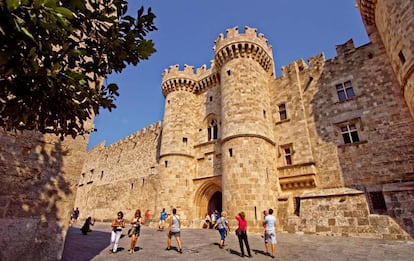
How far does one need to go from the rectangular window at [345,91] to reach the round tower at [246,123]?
13.1ft

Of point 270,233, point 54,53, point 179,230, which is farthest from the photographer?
point 179,230

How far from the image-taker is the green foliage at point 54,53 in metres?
1.74

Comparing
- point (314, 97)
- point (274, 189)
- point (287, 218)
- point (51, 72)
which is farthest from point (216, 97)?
point (51, 72)

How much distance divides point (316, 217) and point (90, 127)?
31.1 ft

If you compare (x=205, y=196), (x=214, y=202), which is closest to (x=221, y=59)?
(x=205, y=196)

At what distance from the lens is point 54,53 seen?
230 cm

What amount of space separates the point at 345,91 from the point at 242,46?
6.55m

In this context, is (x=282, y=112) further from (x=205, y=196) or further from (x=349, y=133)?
(x=205, y=196)

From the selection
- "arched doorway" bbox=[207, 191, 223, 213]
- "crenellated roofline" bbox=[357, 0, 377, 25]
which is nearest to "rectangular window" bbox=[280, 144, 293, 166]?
"arched doorway" bbox=[207, 191, 223, 213]

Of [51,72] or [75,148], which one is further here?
[75,148]

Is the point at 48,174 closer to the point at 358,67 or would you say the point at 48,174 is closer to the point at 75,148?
the point at 75,148

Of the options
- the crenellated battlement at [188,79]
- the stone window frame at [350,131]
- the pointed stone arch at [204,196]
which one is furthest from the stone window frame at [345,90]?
the pointed stone arch at [204,196]

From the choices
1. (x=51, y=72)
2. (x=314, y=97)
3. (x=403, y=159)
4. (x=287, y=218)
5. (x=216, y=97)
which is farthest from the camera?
(x=216, y=97)

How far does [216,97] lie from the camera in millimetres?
16469
